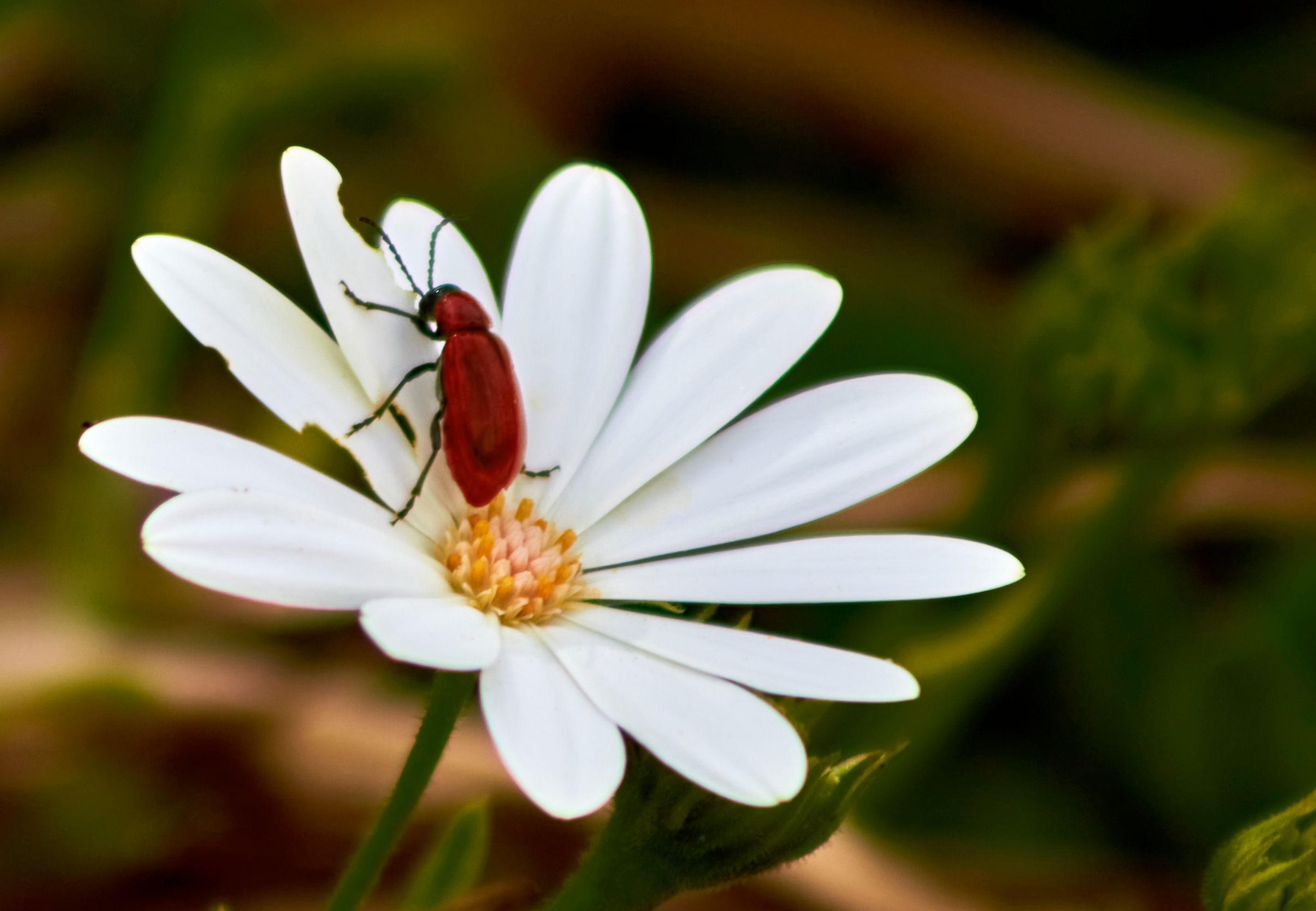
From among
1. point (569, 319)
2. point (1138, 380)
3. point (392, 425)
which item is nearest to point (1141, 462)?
point (1138, 380)

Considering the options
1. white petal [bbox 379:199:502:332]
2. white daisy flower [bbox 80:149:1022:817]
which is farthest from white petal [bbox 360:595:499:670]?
white petal [bbox 379:199:502:332]

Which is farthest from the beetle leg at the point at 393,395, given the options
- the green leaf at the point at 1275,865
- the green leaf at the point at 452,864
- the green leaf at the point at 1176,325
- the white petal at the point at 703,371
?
the green leaf at the point at 1176,325

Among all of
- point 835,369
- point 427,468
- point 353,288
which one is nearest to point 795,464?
point 427,468

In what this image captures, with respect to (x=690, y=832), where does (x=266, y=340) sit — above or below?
above

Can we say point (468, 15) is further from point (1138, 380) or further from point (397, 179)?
point (1138, 380)

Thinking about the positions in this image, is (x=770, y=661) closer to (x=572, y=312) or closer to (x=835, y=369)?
(x=572, y=312)

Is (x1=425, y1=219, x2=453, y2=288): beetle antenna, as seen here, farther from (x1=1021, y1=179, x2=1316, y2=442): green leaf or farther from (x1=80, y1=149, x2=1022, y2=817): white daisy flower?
(x1=1021, y1=179, x2=1316, y2=442): green leaf
